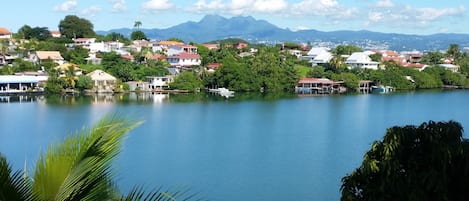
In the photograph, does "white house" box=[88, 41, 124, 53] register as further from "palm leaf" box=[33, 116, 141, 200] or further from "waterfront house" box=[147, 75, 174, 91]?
"palm leaf" box=[33, 116, 141, 200]

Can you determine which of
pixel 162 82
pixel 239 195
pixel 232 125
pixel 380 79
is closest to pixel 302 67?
pixel 380 79

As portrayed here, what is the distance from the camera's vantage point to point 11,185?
0.96 m

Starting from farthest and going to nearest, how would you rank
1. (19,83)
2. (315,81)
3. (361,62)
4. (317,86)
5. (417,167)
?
(361,62)
(317,86)
(315,81)
(19,83)
(417,167)

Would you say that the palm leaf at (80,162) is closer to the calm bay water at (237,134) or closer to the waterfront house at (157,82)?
the calm bay water at (237,134)

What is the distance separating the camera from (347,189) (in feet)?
8.89

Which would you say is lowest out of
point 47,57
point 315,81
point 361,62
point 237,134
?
point 237,134

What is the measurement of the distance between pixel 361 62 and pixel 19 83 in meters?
19.2

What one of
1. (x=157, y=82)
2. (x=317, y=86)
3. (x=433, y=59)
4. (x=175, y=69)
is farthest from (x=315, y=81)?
(x=433, y=59)

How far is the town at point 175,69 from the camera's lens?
25.3 metres

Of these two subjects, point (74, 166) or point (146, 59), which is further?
point (146, 59)

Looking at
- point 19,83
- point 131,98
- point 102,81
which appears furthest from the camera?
point 102,81

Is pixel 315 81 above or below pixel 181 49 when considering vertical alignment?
below

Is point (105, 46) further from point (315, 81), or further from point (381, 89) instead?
point (381, 89)

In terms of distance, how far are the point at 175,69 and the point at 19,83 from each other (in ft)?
25.5
